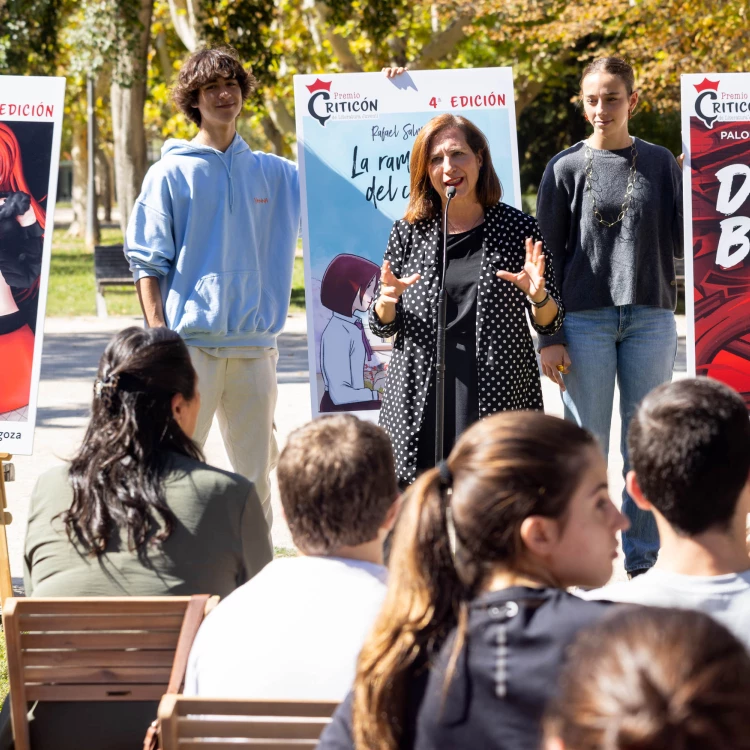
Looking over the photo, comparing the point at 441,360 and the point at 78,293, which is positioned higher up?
the point at 78,293

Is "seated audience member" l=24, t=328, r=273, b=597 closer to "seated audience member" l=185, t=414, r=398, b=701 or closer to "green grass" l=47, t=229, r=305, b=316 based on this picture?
"seated audience member" l=185, t=414, r=398, b=701

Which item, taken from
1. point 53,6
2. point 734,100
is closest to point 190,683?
point 734,100

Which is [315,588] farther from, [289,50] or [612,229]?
[289,50]

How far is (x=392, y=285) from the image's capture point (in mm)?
3666

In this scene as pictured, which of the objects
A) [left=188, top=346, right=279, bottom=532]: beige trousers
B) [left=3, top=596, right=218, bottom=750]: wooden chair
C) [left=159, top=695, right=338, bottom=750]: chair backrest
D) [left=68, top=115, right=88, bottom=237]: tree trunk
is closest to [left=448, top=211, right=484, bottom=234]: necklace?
[left=188, top=346, right=279, bottom=532]: beige trousers

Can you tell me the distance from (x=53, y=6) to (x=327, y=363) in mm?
13547

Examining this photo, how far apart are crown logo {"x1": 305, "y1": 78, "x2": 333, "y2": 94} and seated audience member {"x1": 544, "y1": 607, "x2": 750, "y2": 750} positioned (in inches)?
151

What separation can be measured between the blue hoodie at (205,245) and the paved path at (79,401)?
2.74 feet

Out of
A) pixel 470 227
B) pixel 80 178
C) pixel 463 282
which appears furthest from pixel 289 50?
pixel 80 178

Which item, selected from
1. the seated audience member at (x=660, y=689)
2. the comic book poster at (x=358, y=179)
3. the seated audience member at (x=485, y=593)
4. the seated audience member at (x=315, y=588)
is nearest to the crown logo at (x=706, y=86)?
the comic book poster at (x=358, y=179)

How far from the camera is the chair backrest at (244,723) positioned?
188 cm

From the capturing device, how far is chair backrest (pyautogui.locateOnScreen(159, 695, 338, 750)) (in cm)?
188

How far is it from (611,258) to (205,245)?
154cm

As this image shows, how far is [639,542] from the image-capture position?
174 inches
